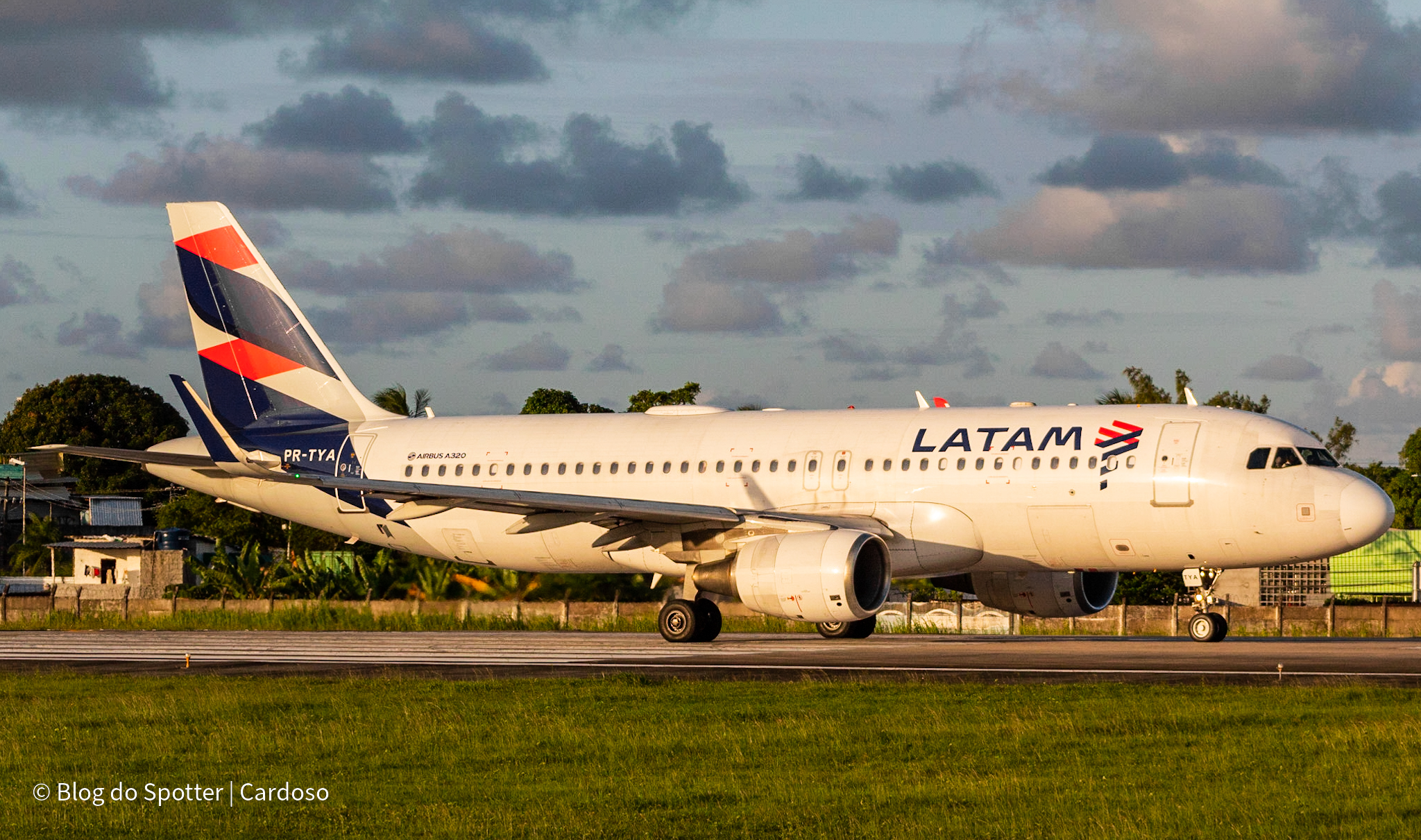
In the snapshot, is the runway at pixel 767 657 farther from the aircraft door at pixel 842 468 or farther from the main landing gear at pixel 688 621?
the aircraft door at pixel 842 468

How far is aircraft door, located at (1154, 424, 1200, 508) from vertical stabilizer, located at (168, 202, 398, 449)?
18010 millimetres

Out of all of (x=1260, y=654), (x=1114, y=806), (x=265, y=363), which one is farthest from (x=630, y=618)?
(x=1114, y=806)

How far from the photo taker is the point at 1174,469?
87.2ft

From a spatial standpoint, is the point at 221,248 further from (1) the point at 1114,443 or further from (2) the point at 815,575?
(1) the point at 1114,443

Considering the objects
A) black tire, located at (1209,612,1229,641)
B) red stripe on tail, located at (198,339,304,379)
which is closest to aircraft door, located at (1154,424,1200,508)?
black tire, located at (1209,612,1229,641)

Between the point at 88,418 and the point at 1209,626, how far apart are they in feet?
380

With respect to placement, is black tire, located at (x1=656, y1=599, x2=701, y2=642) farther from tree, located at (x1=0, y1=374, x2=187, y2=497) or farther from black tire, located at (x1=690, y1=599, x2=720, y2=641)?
tree, located at (x1=0, y1=374, x2=187, y2=497)

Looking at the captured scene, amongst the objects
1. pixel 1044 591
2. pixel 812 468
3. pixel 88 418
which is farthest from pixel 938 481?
pixel 88 418

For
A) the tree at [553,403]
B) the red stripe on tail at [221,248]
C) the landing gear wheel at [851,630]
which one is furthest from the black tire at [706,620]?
the tree at [553,403]

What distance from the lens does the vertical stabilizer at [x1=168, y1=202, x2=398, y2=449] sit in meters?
36.5

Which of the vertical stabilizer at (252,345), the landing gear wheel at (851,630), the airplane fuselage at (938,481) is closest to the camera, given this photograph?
the airplane fuselage at (938,481)

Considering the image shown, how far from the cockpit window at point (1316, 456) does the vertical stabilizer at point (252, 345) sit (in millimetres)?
20088

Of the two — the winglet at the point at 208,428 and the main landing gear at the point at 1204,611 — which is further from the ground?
the winglet at the point at 208,428

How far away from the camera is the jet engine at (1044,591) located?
2994 centimetres
